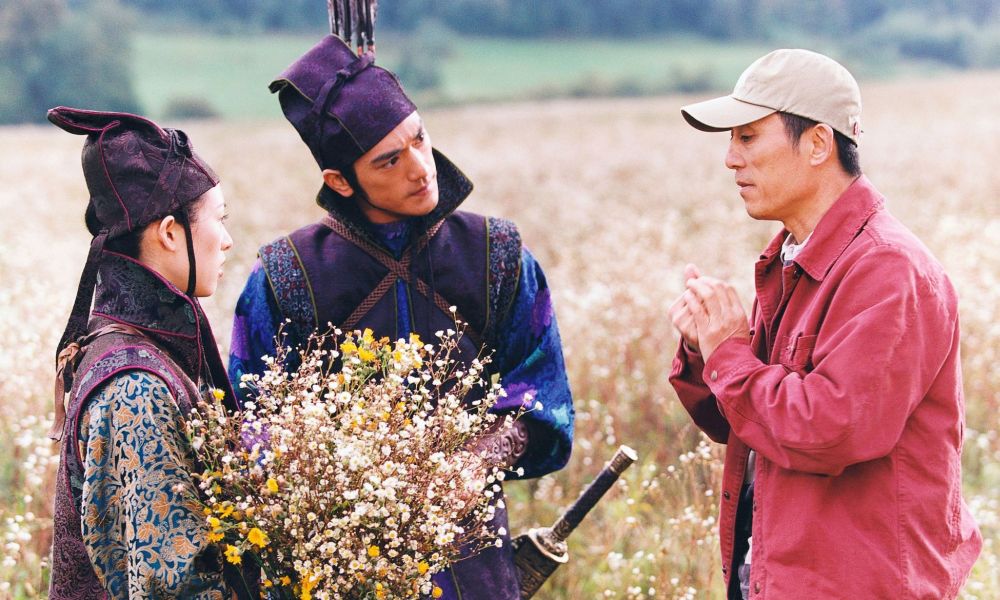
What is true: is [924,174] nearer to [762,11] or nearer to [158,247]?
[158,247]

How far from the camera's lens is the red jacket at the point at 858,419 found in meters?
2.11

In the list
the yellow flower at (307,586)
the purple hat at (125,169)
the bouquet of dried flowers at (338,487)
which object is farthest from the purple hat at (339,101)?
the yellow flower at (307,586)

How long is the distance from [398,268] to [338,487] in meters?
1.12

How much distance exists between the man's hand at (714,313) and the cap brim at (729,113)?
0.38m

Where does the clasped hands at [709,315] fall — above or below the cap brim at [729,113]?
below

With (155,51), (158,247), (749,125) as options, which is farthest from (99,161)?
(155,51)

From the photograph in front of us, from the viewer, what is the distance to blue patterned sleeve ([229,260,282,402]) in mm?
3000

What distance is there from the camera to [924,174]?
13.4 meters

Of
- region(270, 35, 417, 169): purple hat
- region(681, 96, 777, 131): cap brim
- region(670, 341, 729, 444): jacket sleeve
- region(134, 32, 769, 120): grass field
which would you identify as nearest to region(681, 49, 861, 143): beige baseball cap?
region(681, 96, 777, 131): cap brim

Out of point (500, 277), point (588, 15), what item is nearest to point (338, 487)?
point (500, 277)

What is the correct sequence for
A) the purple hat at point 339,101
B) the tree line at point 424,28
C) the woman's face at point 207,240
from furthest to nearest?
the tree line at point 424,28
the purple hat at point 339,101
the woman's face at point 207,240

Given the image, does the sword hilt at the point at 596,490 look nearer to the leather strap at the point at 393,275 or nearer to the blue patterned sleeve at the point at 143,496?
the leather strap at the point at 393,275

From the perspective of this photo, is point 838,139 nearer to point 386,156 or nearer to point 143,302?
point 386,156

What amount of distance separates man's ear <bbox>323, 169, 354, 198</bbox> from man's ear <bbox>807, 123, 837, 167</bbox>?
1.42m
